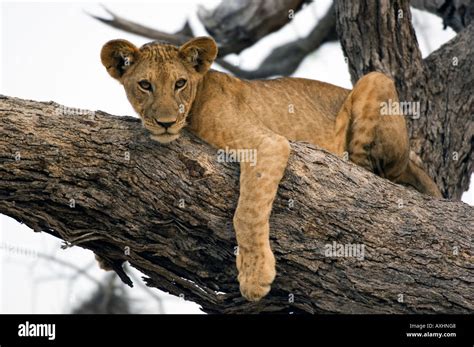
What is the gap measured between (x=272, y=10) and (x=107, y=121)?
479 cm

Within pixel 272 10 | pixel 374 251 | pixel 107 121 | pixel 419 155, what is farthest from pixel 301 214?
pixel 272 10

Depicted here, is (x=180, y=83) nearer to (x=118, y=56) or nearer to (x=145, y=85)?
(x=145, y=85)

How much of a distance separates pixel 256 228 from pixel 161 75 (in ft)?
3.99

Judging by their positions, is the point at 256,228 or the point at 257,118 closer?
the point at 256,228

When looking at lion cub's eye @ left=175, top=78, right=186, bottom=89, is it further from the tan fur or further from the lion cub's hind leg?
the lion cub's hind leg

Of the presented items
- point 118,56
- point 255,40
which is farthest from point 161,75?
point 255,40

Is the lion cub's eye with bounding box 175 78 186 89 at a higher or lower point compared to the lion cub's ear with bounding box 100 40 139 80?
lower

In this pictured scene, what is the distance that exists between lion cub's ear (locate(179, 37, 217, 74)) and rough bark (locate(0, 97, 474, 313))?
0.57 metres

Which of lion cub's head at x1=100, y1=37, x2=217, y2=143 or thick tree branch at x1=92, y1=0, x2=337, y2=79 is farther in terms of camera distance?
thick tree branch at x1=92, y1=0, x2=337, y2=79

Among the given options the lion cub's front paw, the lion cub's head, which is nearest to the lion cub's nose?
the lion cub's head

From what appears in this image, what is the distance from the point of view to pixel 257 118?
648 centimetres

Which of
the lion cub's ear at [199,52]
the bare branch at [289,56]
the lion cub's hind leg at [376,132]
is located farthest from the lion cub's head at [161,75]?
the bare branch at [289,56]

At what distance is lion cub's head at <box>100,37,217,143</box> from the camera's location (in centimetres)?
582

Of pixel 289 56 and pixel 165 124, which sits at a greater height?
pixel 289 56
